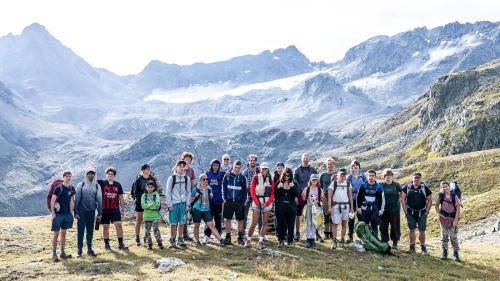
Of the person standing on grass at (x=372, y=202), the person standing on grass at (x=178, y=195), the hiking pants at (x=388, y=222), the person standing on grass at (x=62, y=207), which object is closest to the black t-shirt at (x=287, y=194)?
the person standing on grass at (x=372, y=202)

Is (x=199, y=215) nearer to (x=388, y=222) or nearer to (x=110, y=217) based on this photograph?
(x=110, y=217)

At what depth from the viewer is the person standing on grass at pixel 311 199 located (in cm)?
2116

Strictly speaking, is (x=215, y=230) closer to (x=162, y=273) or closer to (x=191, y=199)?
(x=191, y=199)

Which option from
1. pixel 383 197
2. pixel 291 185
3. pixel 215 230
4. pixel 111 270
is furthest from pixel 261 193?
pixel 111 270

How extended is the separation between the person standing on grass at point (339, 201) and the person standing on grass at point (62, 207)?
11855mm

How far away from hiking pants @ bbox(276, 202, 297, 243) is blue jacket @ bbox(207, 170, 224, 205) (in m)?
3.03

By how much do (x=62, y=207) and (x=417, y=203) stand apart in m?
16.5

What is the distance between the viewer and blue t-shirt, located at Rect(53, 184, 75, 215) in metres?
19.8

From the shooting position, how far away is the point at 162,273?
16500 mm

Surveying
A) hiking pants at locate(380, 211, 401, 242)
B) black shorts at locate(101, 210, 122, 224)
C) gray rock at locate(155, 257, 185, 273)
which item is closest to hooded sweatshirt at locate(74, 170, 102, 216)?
black shorts at locate(101, 210, 122, 224)

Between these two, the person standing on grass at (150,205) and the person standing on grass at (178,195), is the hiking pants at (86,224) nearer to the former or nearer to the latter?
the person standing on grass at (150,205)

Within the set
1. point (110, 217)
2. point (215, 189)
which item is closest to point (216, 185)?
point (215, 189)

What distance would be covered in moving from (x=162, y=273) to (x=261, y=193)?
6.12 m

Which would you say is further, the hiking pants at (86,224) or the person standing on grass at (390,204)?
the person standing on grass at (390,204)
